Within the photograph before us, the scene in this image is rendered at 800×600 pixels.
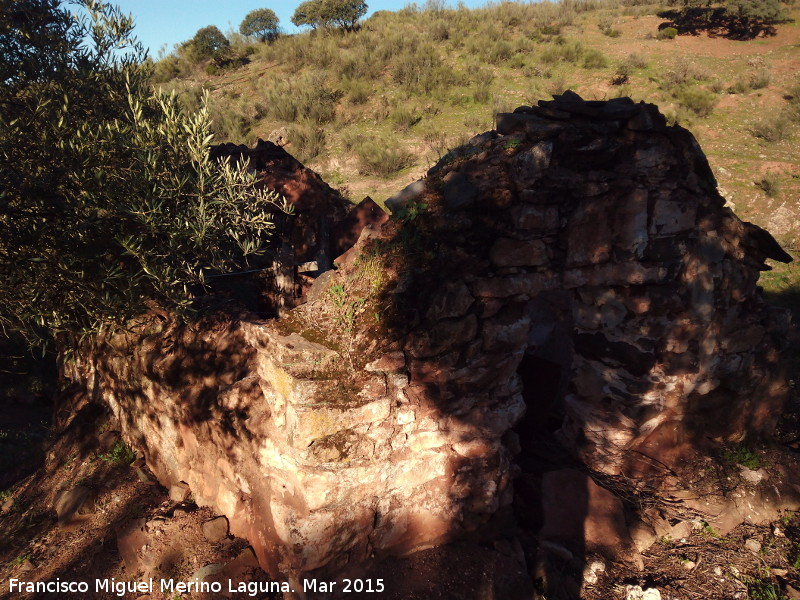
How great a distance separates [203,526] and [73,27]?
5550mm

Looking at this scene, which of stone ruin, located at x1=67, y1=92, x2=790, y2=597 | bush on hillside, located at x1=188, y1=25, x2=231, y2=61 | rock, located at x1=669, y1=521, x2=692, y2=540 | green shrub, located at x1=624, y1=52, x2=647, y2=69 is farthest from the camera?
bush on hillside, located at x1=188, y1=25, x2=231, y2=61

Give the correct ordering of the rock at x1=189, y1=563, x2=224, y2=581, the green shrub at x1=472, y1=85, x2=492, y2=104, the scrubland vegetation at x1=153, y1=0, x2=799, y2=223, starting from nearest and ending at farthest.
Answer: the rock at x1=189, y1=563, x2=224, y2=581 → the scrubland vegetation at x1=153, y1=0, x2=799, y2=223 → the green shrub at x1=472, y1=85, x2=492, y2=104

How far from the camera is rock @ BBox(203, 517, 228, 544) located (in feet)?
14.8

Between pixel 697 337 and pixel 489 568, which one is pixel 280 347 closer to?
pixel 489 568

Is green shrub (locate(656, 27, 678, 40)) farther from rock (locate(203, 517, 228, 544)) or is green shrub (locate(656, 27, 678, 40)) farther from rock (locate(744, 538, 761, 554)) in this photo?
rock (locate(203, 517, 228, 544))

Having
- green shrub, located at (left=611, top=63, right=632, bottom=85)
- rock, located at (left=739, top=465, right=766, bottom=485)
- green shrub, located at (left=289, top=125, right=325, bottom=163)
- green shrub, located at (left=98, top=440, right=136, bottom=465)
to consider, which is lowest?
rock, located at (left=739, top=465, right=766, bottom=485)

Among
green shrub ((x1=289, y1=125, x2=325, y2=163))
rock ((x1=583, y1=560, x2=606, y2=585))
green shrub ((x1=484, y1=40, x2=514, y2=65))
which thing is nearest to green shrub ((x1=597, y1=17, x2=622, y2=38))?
green shrub ((x1=484, y1=40, x2=514, y2=65))

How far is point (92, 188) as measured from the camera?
14.0 ft

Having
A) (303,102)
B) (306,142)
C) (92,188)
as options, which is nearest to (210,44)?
(303,102)

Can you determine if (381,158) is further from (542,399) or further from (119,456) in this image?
(119,456)

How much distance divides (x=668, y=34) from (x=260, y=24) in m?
23.2

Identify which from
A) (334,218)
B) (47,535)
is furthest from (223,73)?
(47,535)

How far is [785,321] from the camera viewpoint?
17.9ft

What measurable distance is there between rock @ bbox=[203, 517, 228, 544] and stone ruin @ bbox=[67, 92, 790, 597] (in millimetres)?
154
